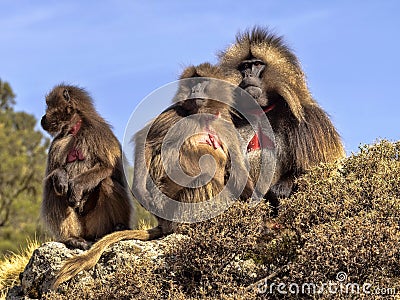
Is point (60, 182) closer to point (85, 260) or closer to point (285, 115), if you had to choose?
point (85, 260)

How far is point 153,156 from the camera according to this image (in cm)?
588

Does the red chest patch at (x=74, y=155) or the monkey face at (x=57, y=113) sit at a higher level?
the monkey face at (x=57, y=113)

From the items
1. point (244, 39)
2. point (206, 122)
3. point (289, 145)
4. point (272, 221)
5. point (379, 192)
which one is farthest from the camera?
point (244, 39)

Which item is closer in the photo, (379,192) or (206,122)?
(379,192)

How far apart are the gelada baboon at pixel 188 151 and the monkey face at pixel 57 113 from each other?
1054 mm

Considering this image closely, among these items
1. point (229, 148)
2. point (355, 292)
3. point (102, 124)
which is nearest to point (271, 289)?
point (355, 292)

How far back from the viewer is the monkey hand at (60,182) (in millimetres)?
6246

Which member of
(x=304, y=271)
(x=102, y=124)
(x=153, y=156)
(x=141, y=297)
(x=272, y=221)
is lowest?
(x=141, y=297)

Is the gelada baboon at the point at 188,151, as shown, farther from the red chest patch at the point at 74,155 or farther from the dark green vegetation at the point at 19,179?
the dark green vegetation at the point at 19,179

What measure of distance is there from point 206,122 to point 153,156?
21.1 inches

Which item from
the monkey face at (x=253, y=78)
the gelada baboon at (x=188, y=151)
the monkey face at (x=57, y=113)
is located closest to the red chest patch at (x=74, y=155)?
the monkey face at (x=57, y=113)

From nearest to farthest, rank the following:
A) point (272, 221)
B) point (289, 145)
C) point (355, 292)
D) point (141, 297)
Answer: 1. point (355, 292)
2. point (141, 297)
3. point (272, 221)
4. point (289, 145)

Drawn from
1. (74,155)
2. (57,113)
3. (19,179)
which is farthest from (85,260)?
(19,179)

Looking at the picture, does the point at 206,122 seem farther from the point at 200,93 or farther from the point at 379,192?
the point at 379,192
